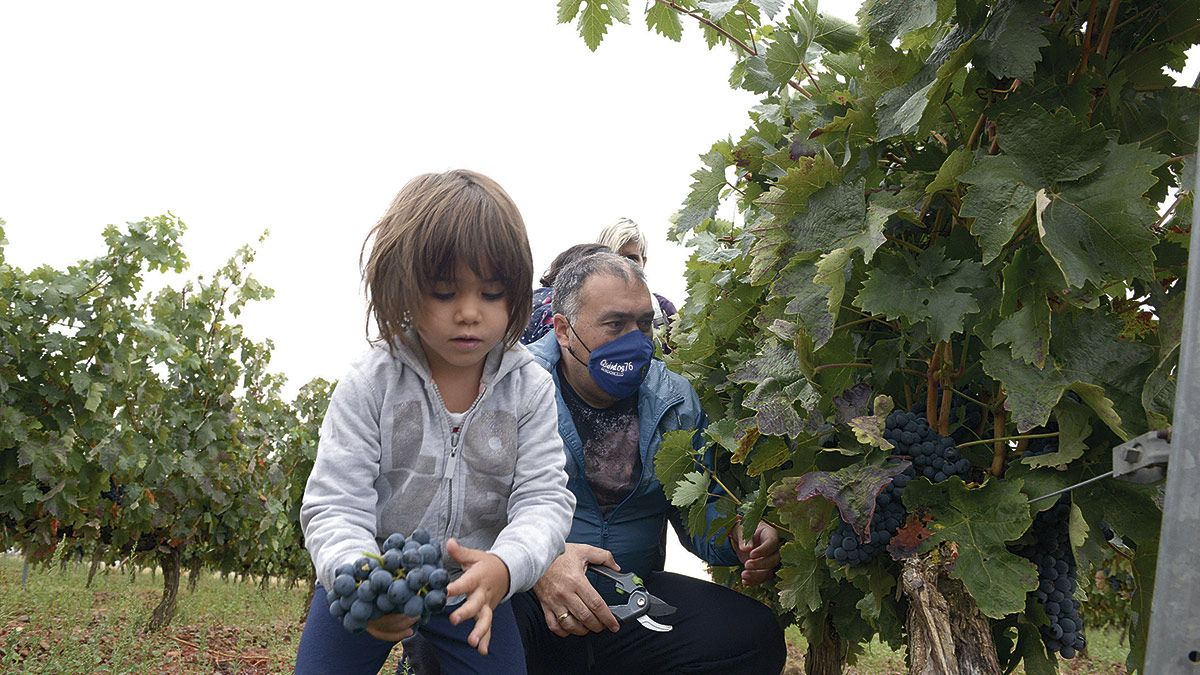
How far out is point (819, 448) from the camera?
7.42ft

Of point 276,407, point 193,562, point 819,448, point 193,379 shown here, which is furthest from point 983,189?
point 193,562

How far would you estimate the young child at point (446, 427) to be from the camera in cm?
220

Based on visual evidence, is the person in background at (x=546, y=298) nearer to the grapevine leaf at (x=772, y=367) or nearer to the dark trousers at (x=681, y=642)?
the dark trousers at (x=681, y=642)

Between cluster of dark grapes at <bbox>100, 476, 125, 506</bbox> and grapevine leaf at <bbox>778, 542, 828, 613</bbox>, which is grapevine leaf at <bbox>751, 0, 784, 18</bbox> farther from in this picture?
cluster of dark grapes at <bbox>100, 476, 125, 506</bbox>

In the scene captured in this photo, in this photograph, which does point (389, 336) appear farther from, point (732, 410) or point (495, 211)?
point (732, 410)

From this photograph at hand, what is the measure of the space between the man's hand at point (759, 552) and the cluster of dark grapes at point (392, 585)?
1.22 meters

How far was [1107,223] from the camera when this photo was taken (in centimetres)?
177

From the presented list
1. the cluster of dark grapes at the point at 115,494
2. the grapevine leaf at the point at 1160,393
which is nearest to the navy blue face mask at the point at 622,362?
the grapevine leaf at the point at 1160,393

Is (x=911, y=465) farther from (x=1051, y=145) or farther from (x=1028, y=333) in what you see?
(x=1051, y=145)

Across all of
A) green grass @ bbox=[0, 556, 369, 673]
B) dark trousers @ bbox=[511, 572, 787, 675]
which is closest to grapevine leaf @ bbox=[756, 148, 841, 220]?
dark trousers @ bbox=[511, 572, 787, 675]

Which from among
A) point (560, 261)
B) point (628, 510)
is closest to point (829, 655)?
point (628, 510)

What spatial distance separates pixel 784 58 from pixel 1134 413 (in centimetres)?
119

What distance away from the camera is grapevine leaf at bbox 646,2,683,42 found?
10.2 ft

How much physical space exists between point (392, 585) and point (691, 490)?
1.24m
